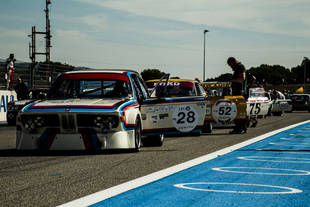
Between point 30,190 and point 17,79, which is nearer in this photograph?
point 30,190

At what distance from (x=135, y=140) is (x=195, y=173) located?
270 cm

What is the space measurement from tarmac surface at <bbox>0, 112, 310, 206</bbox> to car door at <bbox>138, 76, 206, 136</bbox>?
38cm

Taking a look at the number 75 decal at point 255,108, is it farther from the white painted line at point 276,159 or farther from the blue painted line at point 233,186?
the blue painted line at point 233,186

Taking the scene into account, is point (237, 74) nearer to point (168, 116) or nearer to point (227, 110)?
point (227, 110)

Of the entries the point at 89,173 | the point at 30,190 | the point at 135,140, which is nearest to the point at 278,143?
the point at 135,140

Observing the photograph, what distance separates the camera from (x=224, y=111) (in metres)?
14.8

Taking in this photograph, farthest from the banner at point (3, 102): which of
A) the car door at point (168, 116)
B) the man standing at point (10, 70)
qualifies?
the car door at point (168, 116)

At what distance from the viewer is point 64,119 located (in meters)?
9.08

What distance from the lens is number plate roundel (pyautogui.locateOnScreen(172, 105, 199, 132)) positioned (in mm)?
10398

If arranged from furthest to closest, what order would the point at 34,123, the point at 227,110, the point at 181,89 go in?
the point at 227,110, the point at 181,89, the point at 34,123

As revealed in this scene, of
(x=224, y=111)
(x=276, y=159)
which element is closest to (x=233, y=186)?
(x=276, y=159)

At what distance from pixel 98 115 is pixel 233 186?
3654 millimetres

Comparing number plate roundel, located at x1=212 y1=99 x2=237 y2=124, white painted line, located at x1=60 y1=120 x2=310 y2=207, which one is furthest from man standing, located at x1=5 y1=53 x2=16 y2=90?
white painted line, located at x1=60 y1=120 x2=310 y2=207

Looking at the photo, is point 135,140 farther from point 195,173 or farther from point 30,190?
point 30,190
